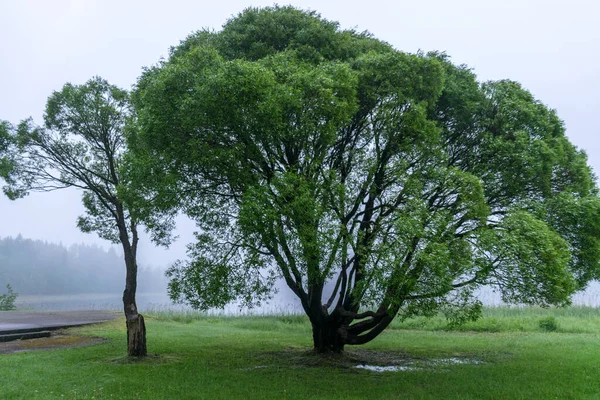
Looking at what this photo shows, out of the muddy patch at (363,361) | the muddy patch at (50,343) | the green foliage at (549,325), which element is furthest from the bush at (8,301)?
the green foliage at (549,325)

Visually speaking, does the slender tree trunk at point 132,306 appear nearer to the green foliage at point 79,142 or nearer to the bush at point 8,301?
the green foliage at point 79,142

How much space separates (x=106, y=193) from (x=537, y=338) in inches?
596

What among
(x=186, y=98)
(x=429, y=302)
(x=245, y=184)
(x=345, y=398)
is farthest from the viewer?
(x=245, y=184)

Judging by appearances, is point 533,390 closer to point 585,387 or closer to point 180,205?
point 585,387

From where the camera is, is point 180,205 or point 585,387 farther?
point 180,205

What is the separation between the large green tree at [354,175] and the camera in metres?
10.2

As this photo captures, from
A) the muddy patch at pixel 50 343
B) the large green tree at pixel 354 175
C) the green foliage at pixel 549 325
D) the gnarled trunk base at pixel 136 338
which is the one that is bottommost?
the muddy patch at pixel 50 343

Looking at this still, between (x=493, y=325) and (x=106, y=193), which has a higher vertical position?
(x=106, y=193)

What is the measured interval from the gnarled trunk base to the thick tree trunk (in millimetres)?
4464

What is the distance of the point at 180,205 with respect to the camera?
42.4 ft

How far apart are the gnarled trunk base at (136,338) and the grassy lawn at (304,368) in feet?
1.22

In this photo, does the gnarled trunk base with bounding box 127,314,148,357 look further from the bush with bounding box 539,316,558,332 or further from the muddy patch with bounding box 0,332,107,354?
the bush with bounding box 539,316,558,332

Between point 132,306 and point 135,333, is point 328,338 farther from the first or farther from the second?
point 132,306

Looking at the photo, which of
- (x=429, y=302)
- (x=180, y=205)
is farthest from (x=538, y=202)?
(x=180, y=205)
